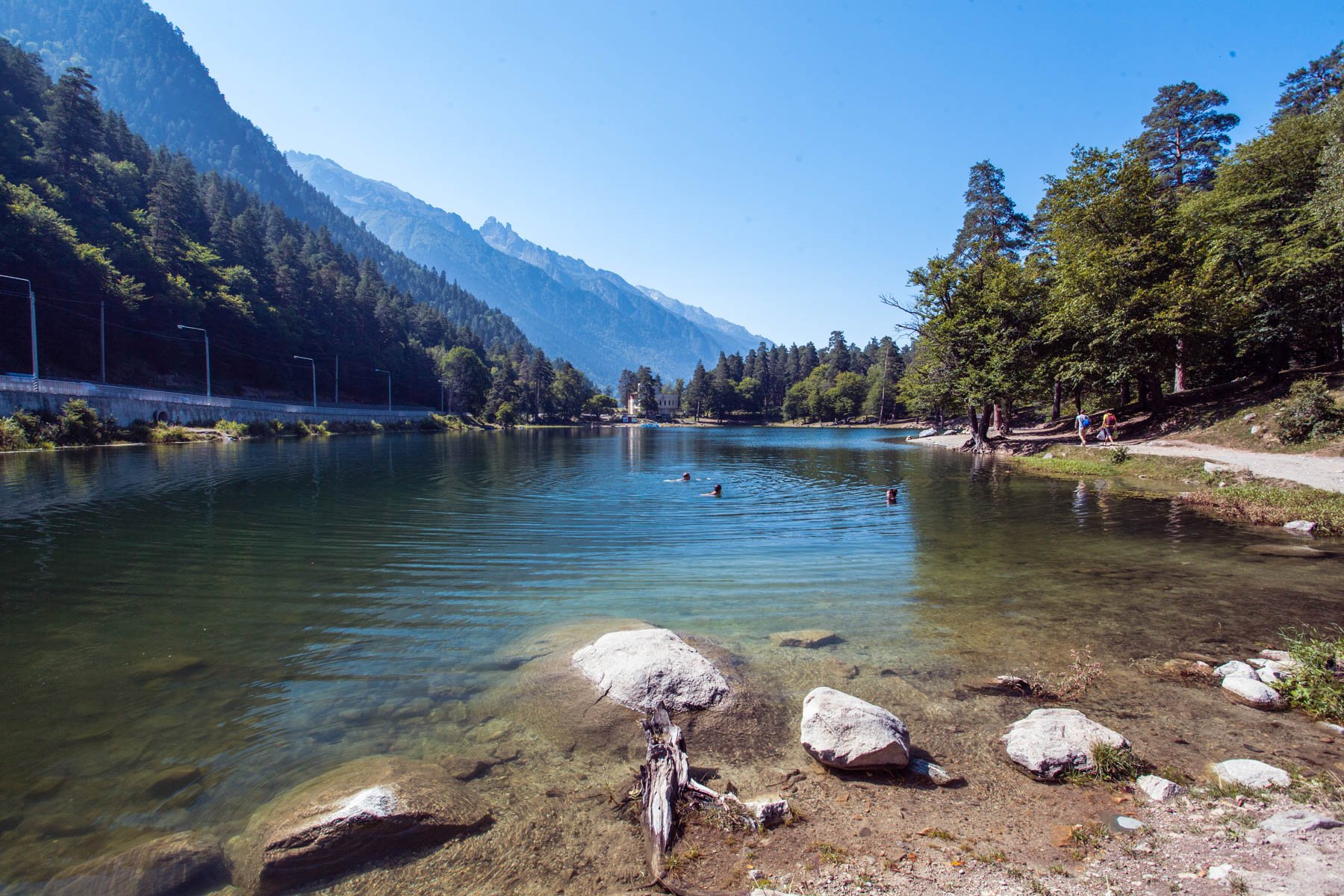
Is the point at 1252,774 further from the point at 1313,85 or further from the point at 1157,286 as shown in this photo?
the point at 1313,85

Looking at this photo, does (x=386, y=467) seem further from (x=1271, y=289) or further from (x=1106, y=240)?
(x=1271, y=289)

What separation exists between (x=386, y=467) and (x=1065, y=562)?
40.8 m

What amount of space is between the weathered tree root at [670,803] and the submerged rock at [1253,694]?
21.0 feet

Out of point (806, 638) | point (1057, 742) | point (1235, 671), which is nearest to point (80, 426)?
point (806, 638)

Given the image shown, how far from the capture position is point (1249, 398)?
35.9 metres

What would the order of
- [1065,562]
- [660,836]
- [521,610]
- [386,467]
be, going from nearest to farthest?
[660,836] < [521,610] < [1065,562] < [386,467]

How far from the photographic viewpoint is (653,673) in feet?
26.3

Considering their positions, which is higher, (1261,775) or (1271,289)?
(1271,289)

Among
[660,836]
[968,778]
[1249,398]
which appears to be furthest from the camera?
[1249,398]

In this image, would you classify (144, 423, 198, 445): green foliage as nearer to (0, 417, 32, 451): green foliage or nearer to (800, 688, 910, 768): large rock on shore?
(0, 417, 32, 451): green foliage

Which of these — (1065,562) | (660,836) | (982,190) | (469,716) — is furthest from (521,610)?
(982,190)

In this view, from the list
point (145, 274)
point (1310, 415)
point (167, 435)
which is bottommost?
point (167, 435)

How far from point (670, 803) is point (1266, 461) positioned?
34.1 m

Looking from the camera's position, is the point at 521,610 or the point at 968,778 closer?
the point at 968,778
